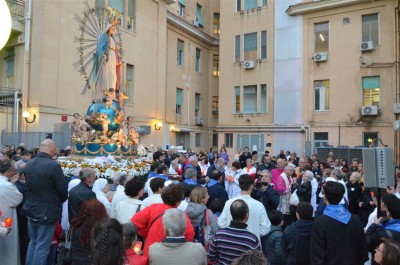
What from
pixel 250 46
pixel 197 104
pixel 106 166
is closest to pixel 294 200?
pixel 106 166

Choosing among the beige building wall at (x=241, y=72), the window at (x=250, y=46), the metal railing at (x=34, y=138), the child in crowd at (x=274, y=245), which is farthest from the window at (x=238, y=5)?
the child in crowd at (x=274, y=245)

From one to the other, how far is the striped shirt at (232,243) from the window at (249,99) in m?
21.0

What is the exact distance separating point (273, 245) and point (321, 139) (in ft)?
59.8

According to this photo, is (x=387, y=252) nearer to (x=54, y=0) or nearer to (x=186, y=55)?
(x=54, y=0)

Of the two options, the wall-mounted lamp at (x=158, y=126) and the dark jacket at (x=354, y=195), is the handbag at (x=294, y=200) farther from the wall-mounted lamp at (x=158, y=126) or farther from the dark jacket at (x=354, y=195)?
the wall-mounted lamp at (x=158, y=126)

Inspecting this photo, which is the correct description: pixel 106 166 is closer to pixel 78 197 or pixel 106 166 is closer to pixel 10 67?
pixel 78 197

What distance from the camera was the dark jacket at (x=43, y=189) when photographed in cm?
521

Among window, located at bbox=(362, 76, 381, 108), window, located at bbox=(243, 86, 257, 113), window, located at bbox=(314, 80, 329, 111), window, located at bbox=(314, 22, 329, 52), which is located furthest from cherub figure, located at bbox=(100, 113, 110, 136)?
window, located at bbox=(314, 22, 329, 52)

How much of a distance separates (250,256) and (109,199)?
13.4ft

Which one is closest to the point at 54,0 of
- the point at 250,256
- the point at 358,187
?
the point at 358,187

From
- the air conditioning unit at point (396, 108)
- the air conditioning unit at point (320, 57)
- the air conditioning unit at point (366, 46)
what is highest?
the air conditioning unit at point (366, 46)

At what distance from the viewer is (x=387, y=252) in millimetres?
2711

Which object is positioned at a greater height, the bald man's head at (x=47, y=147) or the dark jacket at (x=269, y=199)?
the bald man's head at (x=47, y=147)

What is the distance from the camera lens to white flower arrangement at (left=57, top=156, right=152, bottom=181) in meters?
9.92
